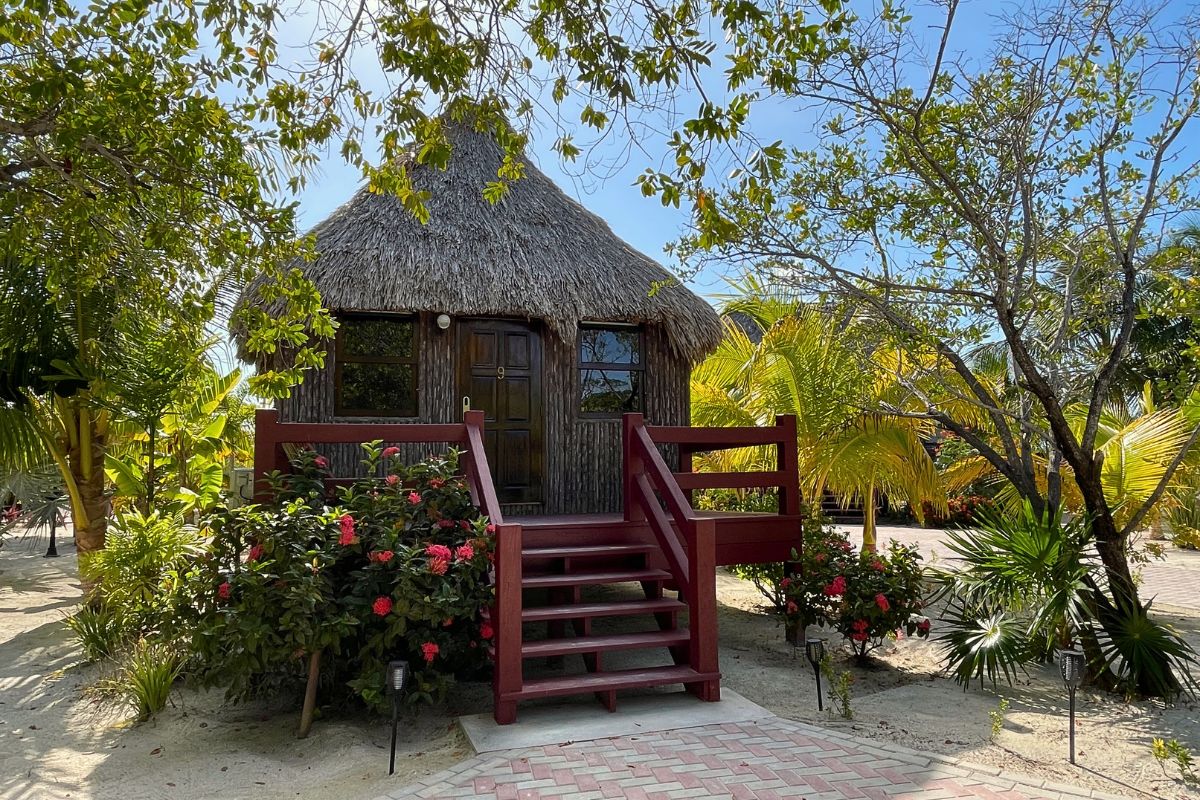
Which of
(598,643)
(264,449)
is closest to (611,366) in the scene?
(598,643)

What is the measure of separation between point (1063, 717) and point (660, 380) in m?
4.74

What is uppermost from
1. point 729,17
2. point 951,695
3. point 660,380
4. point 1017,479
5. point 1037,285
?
point 729,17

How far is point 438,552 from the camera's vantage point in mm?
4867

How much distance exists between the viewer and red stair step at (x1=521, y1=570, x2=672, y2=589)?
5613 mm

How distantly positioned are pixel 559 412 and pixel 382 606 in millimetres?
3619

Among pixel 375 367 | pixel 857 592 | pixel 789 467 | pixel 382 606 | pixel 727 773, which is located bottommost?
pixel 727 773

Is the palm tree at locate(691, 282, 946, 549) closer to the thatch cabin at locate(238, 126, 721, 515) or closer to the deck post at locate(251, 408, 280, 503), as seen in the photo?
the thatch cabin at locate(238, 126, 721, 515)

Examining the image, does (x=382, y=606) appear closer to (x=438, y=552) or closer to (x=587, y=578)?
(x=438, y=552)

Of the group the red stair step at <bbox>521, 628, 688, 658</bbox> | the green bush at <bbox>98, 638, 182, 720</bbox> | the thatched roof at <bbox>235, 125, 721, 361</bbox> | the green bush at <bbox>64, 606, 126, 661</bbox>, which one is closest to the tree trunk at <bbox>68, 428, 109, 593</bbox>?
the green bush at <bbox>64, 606, 126, 661</bbox>

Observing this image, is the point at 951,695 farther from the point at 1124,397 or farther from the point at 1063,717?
the point at 1124,397

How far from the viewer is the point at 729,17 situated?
Result: 3.54 metres

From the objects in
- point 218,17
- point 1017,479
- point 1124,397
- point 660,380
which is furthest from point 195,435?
point 1124,397

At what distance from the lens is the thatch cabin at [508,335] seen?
7.48 metres

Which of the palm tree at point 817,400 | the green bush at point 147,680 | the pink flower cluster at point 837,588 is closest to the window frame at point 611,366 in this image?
the palm tree at point 817,400
